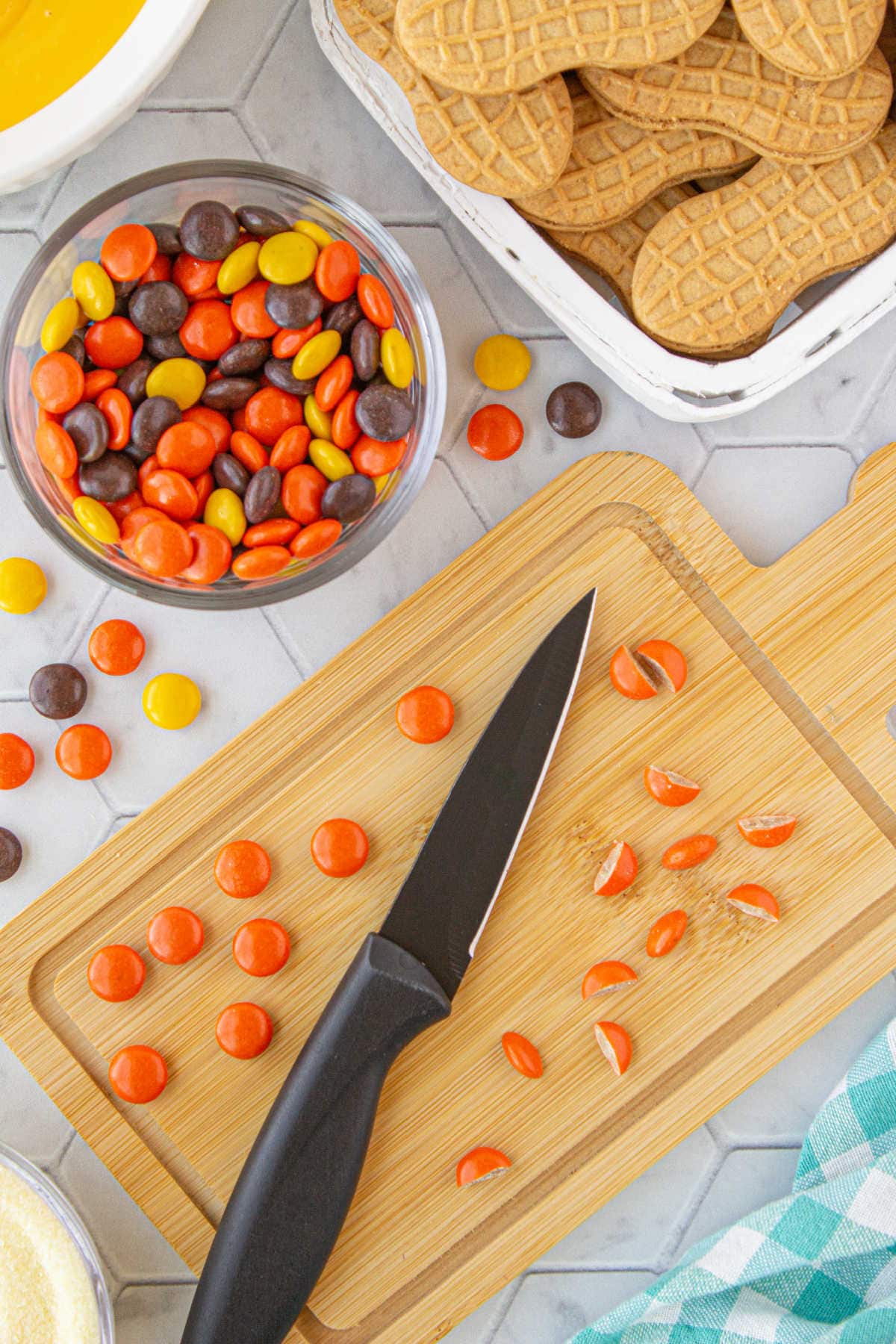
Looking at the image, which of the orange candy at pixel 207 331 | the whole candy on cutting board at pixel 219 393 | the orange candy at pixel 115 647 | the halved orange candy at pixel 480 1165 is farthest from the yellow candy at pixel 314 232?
the halved orange candy at pixel 480 1165

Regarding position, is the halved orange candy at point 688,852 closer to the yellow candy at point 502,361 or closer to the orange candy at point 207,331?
the yellow candy at point 502,361

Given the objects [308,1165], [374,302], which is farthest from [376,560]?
[308,1165]

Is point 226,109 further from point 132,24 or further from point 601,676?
point 601,676

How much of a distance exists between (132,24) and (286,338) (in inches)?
11.8

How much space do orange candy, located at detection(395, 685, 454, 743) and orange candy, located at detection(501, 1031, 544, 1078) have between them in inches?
12.1

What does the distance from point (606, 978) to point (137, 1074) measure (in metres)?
0.47

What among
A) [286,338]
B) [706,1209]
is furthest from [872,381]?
[706,1209]

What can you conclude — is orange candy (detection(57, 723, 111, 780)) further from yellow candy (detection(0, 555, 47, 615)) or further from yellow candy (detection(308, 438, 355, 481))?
yellow candy (detection(308, 438, 355, 481))

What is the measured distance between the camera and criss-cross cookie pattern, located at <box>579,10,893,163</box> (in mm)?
1058

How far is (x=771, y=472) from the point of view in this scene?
125cm

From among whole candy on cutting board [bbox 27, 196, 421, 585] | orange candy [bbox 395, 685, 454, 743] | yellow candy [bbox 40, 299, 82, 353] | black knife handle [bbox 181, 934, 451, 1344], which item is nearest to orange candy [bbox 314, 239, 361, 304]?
whole candy on cutting board [bbox 27, 196, 421, 585]

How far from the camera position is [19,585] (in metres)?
1.21

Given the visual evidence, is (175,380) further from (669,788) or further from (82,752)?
(669,788)

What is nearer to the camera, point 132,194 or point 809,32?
point 809,32
